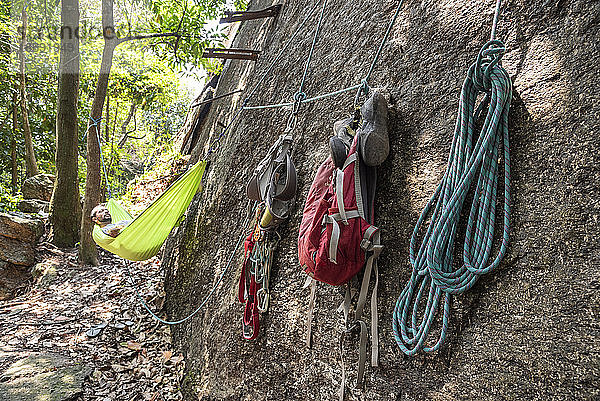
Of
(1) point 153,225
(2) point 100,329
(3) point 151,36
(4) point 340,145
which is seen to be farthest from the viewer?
(3) point 151,36

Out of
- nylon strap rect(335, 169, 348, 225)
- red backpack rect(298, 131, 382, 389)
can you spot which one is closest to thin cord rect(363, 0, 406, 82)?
red backpack rect(298, 131, 382, 389)

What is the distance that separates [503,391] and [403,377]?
13.9 inches

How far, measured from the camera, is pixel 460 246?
47.7 inches

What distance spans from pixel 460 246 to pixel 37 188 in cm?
→ 879

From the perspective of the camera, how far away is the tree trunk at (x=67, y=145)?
5.20m

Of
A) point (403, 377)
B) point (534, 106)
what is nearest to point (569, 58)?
point (534, 106)

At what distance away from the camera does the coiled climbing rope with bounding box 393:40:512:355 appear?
3.66ft

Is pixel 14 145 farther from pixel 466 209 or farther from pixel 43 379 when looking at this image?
pixel 466 209

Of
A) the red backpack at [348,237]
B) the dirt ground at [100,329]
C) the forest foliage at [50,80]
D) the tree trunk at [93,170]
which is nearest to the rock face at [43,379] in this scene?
the dirt ground at [100,329]

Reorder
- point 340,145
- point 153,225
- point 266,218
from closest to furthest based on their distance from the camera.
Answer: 1. point 340,145
2. point 266,218
3. point 153,225

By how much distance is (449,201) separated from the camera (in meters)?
1.19

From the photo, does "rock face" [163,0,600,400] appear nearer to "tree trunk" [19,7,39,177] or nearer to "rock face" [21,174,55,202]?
"rock face" [21,174,55,202]

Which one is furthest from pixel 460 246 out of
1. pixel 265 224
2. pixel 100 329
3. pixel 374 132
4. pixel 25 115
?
pixel 25 115

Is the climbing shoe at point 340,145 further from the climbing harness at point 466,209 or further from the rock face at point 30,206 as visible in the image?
the rock face at point 30,206
